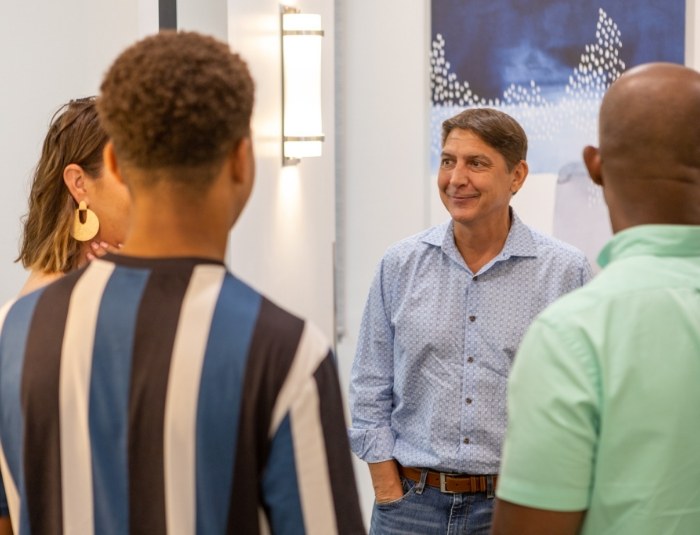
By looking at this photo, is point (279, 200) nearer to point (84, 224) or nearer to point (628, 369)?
point (84, 224)

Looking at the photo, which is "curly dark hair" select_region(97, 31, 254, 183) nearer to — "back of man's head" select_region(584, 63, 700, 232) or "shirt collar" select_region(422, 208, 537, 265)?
"back of man's head" select_region(584, 63, 700, 232)

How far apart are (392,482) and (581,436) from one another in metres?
1.47

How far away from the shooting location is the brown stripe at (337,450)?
4.25ft

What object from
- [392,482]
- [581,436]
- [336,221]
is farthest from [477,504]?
[336,221]

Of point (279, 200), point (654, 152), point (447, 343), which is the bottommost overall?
point (447, 343)

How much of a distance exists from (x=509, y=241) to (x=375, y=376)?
48 centimetres

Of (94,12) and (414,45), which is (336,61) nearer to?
(414,45)

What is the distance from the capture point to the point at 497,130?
295cm

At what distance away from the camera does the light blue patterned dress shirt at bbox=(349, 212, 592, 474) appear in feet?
9.11

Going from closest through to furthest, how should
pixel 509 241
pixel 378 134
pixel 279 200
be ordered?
pixel 509 241 < pixel 279 200 < pixel 378 134

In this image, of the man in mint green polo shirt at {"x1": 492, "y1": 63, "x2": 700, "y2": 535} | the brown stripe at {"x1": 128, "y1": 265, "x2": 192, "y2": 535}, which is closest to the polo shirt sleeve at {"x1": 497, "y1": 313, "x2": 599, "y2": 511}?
the man in mint green polo shirt at {"x1": 492, "y1": 63, "x2": 700, "y2": 535}

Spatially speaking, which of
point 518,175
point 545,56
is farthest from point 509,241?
point 545,56

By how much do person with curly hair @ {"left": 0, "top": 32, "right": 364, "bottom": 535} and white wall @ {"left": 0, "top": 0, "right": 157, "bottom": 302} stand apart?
1.75 meters

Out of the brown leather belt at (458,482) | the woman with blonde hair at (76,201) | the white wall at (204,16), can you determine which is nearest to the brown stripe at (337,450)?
the woman with blonde hair at (76,201)
